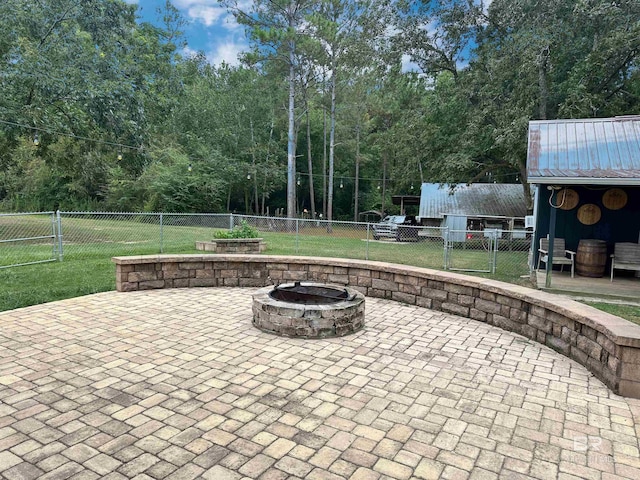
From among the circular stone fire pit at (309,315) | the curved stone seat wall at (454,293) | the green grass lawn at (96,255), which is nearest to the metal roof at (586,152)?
the green grass lawn at (96,255)

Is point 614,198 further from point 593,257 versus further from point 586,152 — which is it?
point 586,152

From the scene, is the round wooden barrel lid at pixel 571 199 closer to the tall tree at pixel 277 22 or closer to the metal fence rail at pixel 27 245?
the metal fence rail at pixel 27 245

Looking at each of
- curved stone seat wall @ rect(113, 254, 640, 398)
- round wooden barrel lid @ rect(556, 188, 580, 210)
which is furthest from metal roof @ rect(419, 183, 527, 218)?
curved stone seat wall @ rect(113, 254, 640, 398)

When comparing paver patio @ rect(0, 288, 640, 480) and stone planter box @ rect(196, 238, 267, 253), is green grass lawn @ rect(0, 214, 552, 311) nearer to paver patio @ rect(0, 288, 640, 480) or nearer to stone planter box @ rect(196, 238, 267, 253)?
stone planter box @ rect(196, 238, 267, 253)

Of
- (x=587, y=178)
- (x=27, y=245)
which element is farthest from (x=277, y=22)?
(x=587, y=178)

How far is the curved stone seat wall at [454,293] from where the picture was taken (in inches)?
133


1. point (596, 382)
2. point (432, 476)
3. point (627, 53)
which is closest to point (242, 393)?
point (432, 476)

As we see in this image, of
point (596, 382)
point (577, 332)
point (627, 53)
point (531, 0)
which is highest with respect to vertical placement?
point (531, 0)

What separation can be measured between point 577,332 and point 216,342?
3653mm

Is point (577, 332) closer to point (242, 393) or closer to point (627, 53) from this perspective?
point (242, 393)

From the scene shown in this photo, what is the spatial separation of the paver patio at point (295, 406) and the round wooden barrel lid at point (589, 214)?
5394 mm

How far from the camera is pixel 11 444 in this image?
2.40 m

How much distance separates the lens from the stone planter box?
9875 mm

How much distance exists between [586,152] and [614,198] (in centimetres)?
174
